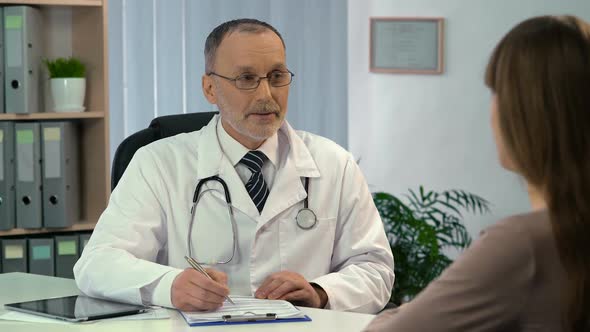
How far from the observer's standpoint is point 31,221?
3.53 meters

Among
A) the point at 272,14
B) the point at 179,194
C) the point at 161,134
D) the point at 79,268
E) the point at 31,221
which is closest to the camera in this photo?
the point at 79,268

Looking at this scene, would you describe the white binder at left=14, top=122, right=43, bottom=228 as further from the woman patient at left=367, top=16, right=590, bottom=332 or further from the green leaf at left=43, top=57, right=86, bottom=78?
the woman patient at left=367, top=16, right=590, bottom=332

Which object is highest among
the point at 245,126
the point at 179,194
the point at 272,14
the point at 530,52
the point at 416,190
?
the point at 272,14

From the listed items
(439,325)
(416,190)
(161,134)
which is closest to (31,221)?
(161,134)

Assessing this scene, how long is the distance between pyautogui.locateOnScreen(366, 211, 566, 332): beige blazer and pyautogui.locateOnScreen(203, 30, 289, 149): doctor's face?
3.96ft

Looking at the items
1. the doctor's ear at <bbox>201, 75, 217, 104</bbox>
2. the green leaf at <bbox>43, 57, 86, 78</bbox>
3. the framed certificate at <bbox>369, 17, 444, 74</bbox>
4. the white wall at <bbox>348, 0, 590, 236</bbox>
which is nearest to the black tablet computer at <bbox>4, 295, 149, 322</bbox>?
the doctor's ear at <bbox>201, 75, 217, 104</bbox>

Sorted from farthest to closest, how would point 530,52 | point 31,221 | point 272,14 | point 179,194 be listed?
1. point 272,14
2. point 31,221
3. point 179,194
4. point 530,52

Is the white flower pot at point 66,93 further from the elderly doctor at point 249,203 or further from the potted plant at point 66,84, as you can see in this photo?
the elderly doctor at point 249,203

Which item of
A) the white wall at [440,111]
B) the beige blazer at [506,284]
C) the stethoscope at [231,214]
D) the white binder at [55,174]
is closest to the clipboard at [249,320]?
the stethoscope at [231,214]

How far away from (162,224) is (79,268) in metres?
0.24

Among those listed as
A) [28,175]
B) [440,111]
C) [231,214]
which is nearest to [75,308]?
[231,214]

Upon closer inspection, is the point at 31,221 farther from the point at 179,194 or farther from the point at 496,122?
the point at 496,122

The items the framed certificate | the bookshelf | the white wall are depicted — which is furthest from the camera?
the framed certificate

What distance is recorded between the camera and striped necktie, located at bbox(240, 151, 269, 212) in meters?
2.29
